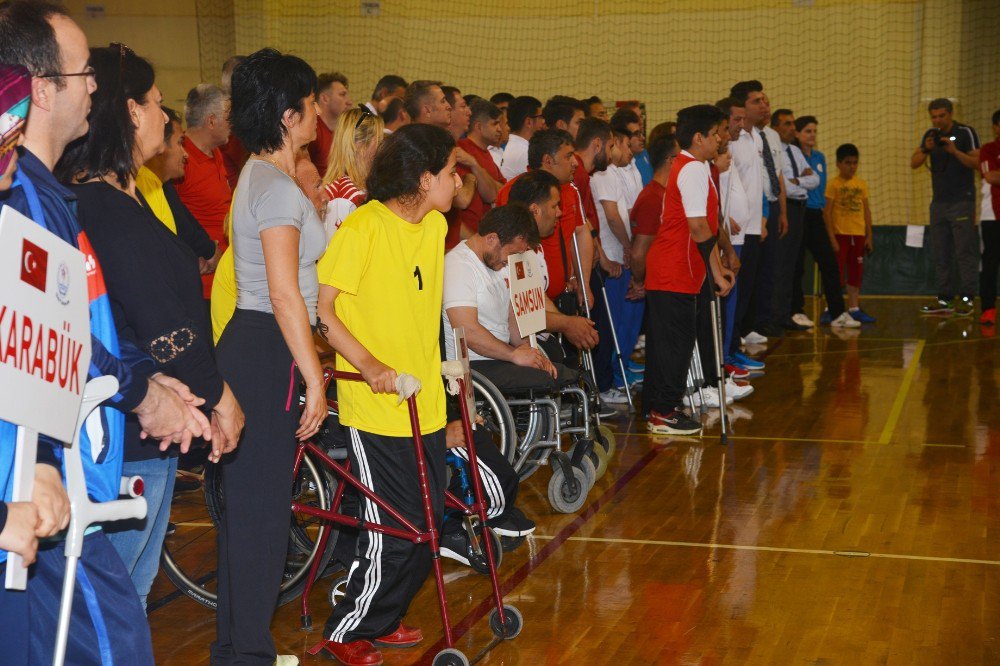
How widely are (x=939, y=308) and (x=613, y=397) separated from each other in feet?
19.2

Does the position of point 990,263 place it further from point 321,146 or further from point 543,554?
point 543,554

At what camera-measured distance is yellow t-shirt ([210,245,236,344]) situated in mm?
2859

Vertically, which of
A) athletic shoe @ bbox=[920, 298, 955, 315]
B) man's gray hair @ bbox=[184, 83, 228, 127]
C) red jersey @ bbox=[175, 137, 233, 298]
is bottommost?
athletic shoe @ bbox=[920, 298, 955, 315]

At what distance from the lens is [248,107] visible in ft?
8.67

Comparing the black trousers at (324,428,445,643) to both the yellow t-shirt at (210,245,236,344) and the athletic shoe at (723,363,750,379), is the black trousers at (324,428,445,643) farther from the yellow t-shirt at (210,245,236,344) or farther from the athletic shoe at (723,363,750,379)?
the athletic shoe at (723,363,750,379)

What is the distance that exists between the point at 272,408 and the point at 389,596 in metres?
0.81

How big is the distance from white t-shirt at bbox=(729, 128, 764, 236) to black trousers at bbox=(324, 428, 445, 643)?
525 centimetres

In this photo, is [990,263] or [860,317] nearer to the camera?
[990,263]

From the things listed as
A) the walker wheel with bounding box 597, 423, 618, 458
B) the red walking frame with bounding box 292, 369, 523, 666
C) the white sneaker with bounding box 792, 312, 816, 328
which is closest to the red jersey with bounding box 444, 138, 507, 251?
the walker wheel with bounding box 597, 423, 618, 458

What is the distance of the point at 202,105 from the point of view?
5176 mm

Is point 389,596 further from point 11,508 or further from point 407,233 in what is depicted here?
point 11,508

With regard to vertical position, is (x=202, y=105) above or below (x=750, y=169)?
below

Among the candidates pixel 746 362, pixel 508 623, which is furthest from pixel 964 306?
pixel 508 623

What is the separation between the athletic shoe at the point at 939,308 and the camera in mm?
11169
